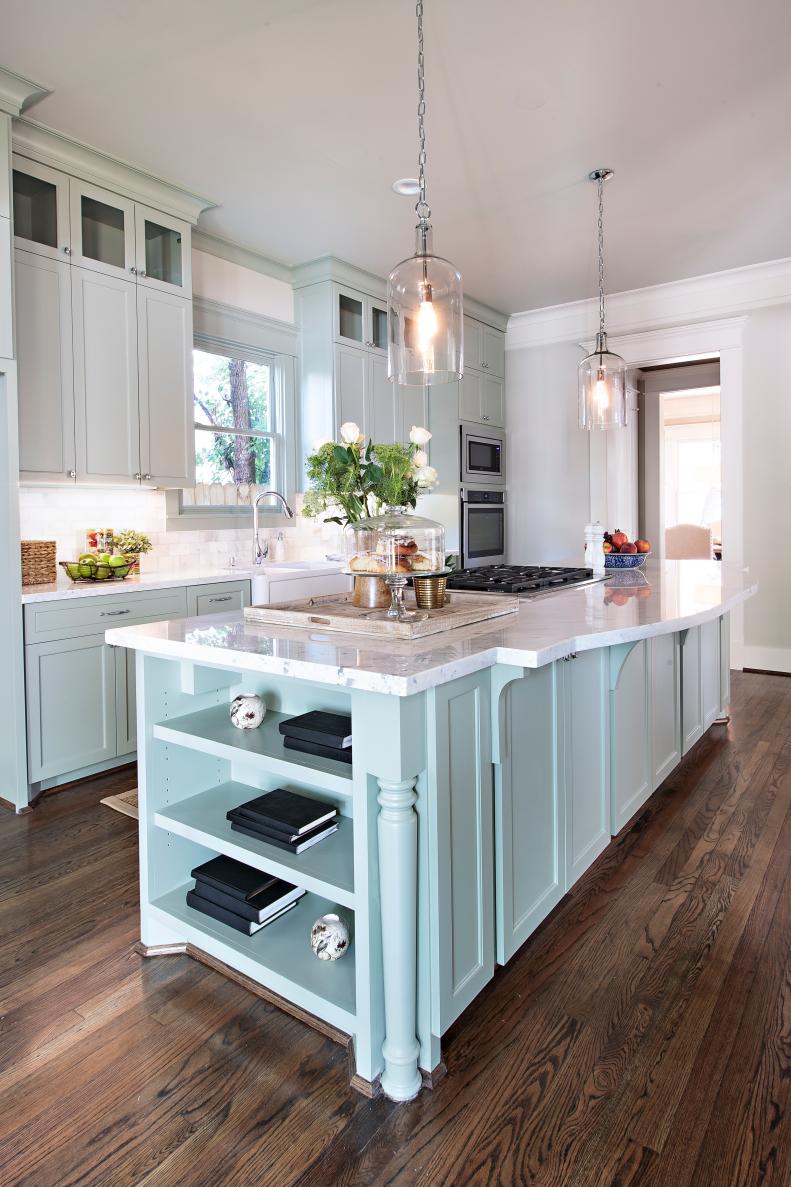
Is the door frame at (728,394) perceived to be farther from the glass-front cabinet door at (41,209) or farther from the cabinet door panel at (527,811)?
the glass-front cabinet door at (41,209)

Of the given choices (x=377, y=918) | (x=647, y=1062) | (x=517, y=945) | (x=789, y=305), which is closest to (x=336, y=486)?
(x=377, y=918)

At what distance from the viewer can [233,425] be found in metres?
4.39

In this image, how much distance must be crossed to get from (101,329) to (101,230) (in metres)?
0.48

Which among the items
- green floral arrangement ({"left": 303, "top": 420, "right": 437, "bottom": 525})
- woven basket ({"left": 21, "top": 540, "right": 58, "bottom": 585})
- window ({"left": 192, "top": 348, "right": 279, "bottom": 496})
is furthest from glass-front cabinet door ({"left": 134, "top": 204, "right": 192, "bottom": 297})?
green floral arrangement ({"left": 303, "top": 420, "right": 437, "bottom": 525})

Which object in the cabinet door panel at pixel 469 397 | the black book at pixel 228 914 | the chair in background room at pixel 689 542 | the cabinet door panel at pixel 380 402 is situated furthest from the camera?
the chair in background room at pixel 689 542

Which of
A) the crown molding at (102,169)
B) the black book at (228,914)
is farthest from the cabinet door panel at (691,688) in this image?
the crown molding at (102,169)

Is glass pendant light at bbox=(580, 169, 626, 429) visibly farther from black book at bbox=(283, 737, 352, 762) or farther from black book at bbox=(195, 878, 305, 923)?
black book at bbox=(195, 878, 305, 923)

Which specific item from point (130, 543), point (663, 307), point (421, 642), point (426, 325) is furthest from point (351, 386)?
point (421, 642)

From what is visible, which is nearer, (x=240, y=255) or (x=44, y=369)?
(x=44, y=369)

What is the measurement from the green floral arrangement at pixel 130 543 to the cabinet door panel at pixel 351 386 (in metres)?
1.55

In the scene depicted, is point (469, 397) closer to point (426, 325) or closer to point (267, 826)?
point (426, 325)

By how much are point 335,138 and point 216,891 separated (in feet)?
10.0

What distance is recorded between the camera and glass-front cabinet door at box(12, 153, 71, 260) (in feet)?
9.79

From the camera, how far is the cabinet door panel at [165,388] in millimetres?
3475
